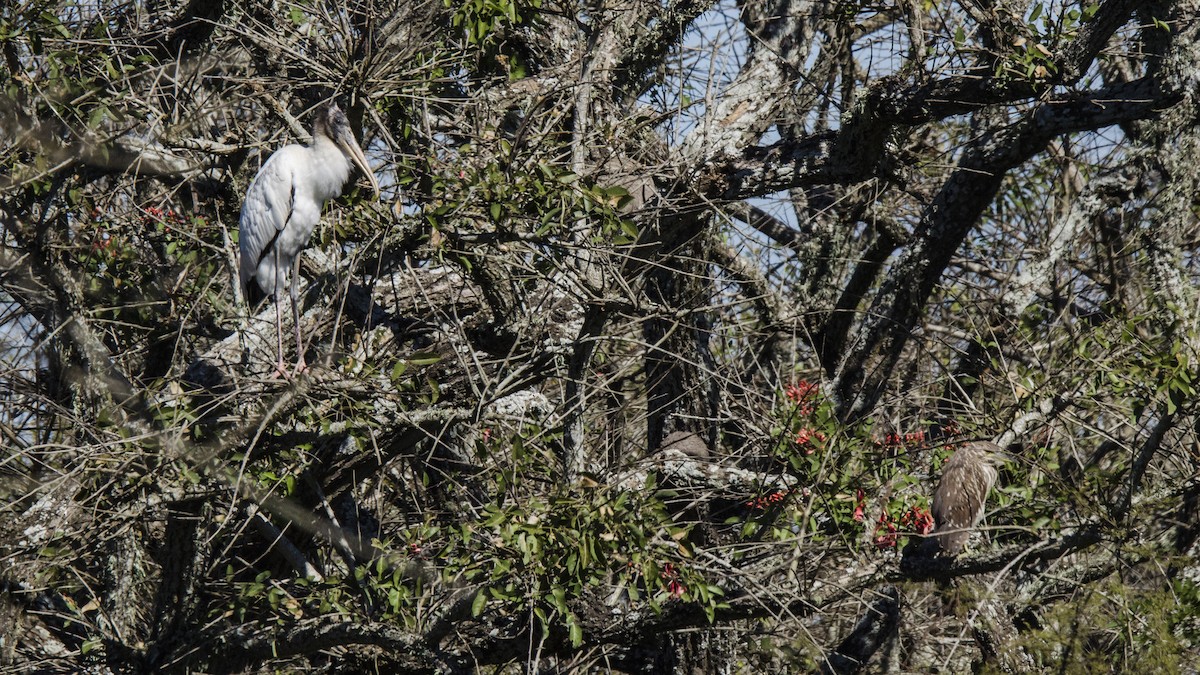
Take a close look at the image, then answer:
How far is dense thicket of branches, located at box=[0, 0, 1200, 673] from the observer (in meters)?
4.32

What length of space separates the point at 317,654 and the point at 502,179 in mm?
2725

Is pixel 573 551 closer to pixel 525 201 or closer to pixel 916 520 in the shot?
pixel 525 201

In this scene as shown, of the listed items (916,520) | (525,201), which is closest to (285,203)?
(525,201)

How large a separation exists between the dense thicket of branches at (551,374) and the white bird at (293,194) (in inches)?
6.9

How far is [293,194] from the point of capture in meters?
5.27

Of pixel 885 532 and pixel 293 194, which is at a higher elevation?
pixel 293 194

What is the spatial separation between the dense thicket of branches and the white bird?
0.58 feet

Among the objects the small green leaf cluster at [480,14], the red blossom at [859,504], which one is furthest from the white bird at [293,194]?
the red blossom at [859,504]

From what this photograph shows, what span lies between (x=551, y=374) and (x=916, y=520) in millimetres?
1690

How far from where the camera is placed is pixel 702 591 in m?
4.04

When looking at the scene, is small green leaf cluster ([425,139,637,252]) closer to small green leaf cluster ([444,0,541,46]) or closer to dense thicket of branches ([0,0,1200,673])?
dense thicket of branches ([0,0,1200,673])

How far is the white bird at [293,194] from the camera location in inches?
207

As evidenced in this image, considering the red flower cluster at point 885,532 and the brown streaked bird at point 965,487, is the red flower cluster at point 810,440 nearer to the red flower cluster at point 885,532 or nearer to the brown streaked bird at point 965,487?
the red flower cluster at point 885,532

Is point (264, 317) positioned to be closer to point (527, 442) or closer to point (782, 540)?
point (527, 442)
